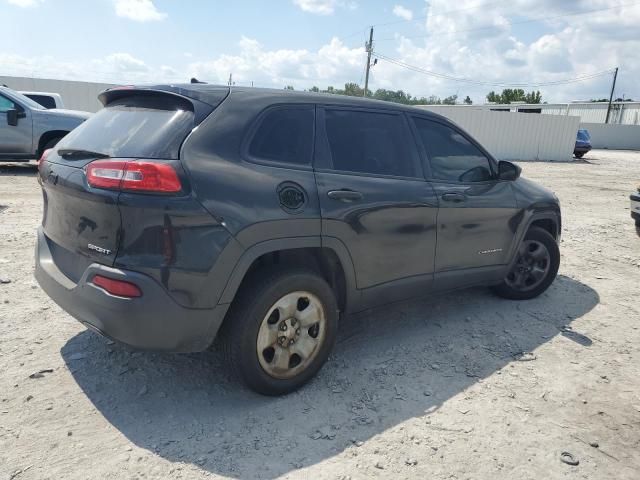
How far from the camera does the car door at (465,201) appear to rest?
12.7ft

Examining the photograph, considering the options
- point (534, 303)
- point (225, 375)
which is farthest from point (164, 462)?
point (534, 303)

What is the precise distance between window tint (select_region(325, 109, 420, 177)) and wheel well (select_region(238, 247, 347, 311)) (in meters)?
0.56

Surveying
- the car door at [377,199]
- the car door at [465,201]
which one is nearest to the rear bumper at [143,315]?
the car door at [377,199]

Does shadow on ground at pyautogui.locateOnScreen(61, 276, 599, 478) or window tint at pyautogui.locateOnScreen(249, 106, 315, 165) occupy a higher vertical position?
window tint at pyautogui.locateOnScreen(249, 106, 315, 165)

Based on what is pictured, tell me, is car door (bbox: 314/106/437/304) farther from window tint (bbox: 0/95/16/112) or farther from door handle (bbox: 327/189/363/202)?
window tint (bbox: 0/95/16/112)

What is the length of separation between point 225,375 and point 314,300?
0.81 m

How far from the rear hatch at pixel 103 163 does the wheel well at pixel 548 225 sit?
362 centimetres

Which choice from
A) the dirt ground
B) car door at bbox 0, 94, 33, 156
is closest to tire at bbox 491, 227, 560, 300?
the dirt ground

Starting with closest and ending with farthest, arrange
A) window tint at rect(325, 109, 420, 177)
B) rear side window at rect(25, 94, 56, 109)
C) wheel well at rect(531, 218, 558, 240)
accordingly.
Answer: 1. window tint at rect(325, 109, 420, 177)
2. wheel well at rect(531, 218, 558, 240)
3. rear side window at rect(25, 94, 56, 109)

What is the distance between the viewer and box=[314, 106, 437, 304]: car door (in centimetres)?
317

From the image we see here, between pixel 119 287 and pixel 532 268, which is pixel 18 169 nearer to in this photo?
pixel 119 287

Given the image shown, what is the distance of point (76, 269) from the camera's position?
2.83m

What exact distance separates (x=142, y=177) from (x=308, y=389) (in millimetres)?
1648

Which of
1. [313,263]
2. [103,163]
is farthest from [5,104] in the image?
[313,263]
